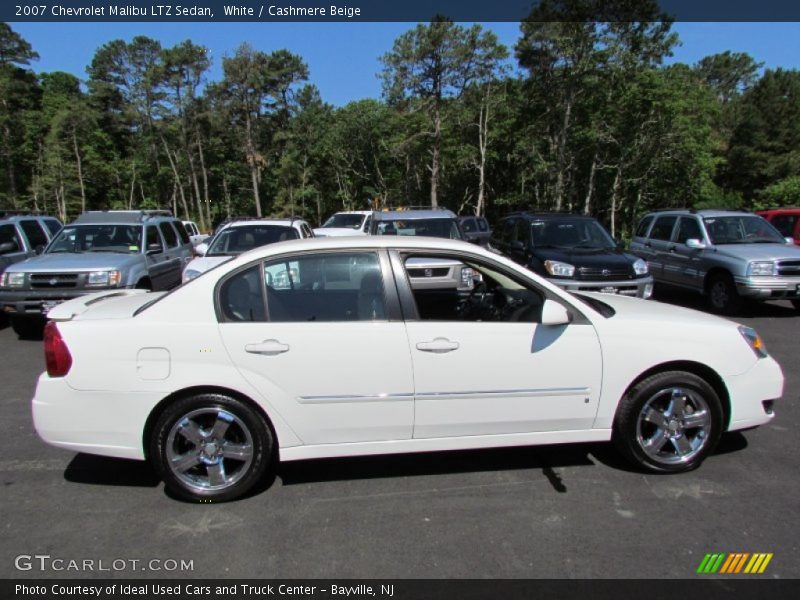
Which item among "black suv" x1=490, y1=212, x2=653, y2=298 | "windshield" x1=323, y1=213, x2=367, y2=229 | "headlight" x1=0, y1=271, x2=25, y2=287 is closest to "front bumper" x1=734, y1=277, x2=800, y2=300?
"black suv" x1=490, y1=212, x2=653, y2=298

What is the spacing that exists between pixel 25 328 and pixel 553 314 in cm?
900

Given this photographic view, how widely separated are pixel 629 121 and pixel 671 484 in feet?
105

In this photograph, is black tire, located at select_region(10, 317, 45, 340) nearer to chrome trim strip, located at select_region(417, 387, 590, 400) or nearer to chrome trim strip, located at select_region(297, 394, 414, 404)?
chrome trim strip, located at select_region(297, 394, 414, 404)

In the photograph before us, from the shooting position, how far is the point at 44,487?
377 cm

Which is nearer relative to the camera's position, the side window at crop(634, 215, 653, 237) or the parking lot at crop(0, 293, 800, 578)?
the parking lot at crop(0, 293, 800, 578)

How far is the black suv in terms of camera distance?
8.70 meters

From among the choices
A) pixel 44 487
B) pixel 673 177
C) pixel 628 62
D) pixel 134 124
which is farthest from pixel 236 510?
pixel 134 124

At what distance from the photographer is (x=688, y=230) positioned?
35.6ft

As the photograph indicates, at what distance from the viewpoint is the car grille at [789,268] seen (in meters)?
9.20

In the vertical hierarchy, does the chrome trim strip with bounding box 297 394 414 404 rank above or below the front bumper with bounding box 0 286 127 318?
above

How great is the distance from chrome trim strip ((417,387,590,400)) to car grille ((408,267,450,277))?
2.94ft

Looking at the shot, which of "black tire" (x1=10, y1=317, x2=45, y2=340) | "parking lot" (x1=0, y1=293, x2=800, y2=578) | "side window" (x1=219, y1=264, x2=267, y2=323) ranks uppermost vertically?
"side window" (x1=219, y1=264, x2=267, y2=323)

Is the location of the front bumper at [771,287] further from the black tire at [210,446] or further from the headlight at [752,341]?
the black tire at [210,446]

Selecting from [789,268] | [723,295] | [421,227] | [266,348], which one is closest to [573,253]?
[421,227]
